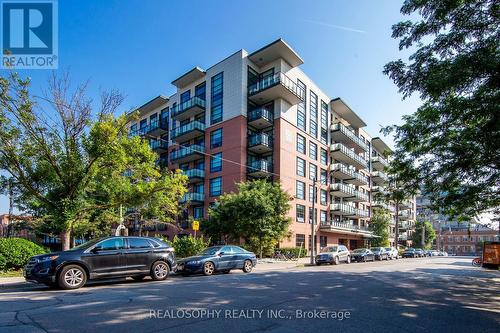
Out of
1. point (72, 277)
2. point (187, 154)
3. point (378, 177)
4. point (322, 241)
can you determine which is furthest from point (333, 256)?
point (378, 177)

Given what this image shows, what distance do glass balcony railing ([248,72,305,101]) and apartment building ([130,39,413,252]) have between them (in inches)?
4.0

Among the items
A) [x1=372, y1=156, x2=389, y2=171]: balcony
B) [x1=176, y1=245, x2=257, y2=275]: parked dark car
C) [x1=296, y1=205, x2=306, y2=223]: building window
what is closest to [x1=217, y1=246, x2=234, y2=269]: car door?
[x1=176, y1=245, x2=257, y2=275]: parked dark car

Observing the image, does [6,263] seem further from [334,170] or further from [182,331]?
[334,170]

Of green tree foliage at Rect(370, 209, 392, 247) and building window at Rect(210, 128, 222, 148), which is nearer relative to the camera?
building window at Rect(210, 128, 222, 148)

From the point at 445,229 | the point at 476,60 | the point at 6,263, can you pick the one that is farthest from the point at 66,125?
the point at 445,229

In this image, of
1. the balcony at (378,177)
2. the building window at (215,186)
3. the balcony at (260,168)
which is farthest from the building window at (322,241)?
the balcony at (378,177)

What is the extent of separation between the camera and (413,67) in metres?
9.15

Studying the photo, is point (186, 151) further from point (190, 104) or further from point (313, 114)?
point (313, 114)

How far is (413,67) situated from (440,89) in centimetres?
153

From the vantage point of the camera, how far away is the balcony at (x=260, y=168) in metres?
35.7

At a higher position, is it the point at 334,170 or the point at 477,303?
the point at 334,170

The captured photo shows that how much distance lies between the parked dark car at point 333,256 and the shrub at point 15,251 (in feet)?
61.5

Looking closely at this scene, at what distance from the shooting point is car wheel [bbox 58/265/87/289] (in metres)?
10.3

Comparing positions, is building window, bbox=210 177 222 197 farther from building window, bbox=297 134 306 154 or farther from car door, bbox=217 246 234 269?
car door, bbox=217 246 234 269
